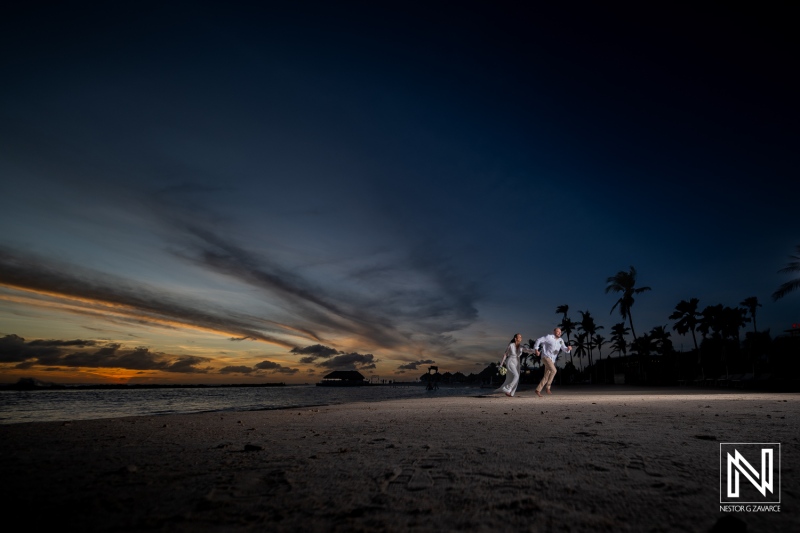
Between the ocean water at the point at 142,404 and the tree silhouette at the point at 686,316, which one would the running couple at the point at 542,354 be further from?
the tree silhouette at the point at 686,316

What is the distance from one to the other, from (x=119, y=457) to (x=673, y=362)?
66.0 m

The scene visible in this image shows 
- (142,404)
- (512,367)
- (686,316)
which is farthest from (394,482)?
(686,316)

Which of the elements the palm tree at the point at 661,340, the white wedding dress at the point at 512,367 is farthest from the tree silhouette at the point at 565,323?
the white wedding dress at the point at 512,367

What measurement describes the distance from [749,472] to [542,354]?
35.8 feet

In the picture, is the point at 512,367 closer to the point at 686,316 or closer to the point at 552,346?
the point at 552,346

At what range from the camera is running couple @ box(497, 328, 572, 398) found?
515 inches

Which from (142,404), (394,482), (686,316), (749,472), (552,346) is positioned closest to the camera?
(394,482)

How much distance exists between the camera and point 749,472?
8.77ft

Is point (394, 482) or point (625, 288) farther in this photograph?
point (625, 288)

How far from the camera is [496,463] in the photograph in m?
3.05

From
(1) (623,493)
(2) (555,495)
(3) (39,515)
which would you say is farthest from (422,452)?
(3) (39,515)

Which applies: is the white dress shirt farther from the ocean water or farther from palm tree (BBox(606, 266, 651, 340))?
palm tree (BBox(606, 266, 651, 340))

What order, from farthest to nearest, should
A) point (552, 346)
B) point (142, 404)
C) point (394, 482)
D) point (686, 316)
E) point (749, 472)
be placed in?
point (686, 316), point (142, 404), point (552, 346), point (749, 472), point (394, 482)

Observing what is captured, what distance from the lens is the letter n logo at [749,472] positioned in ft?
7.33
